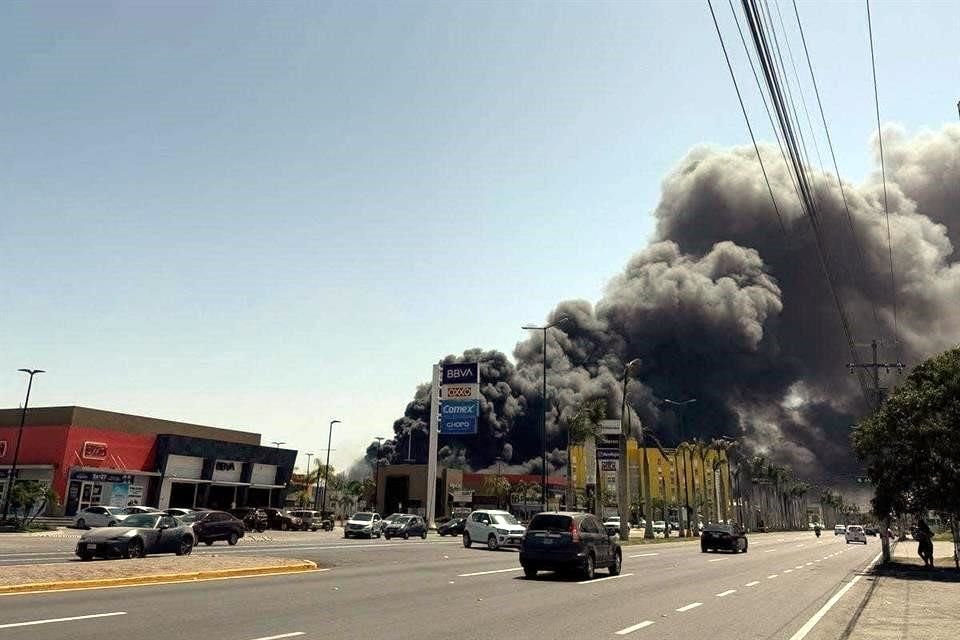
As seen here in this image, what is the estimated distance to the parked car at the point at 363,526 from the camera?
4797cm

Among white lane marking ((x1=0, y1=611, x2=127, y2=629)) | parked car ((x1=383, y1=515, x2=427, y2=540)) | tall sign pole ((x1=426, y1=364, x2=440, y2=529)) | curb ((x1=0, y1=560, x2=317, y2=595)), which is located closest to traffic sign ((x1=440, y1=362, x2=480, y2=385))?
tall sign pole ((x1=426, y1=364, x2=440, y2=529))

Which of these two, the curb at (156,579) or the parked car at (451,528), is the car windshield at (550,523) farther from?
the parked car at (451,528)

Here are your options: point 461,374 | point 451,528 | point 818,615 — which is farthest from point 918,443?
point 461,374

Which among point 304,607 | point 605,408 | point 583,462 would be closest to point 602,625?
A: point 304,607

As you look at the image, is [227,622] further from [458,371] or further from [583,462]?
[583,462]

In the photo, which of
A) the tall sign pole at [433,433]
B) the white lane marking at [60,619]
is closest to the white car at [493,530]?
the white lane marking at [60,619]

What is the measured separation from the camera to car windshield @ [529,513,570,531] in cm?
2041

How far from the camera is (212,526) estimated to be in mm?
32844

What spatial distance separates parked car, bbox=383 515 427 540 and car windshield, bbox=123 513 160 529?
26356 millimetres

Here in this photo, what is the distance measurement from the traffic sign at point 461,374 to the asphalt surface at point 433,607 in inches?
1813

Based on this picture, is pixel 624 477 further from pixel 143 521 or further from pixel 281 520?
pixel 143 521

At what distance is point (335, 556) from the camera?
28062 mm

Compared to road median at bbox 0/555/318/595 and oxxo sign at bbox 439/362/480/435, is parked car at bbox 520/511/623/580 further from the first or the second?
oxxo sign at bbox 439/362/480/435

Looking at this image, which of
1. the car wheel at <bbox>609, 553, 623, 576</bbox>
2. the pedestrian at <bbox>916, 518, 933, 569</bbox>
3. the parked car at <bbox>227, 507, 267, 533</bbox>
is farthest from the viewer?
the parked car at <bbox>227, 507, 267, 533</bbox>
